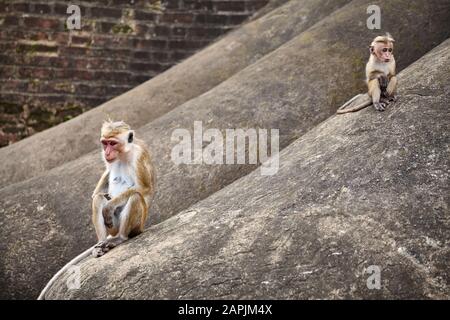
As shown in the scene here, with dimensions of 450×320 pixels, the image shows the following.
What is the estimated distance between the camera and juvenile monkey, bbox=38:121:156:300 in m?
4.73

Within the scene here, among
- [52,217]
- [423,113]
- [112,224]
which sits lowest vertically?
[52,217]

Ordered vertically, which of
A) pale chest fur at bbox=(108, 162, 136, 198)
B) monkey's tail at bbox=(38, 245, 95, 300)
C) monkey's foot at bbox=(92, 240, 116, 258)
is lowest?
monkey's tail at bbox=(38, 245, 95, 300)

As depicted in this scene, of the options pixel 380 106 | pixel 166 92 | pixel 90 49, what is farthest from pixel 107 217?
pixel 90 49

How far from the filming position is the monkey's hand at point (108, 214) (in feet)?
15.6

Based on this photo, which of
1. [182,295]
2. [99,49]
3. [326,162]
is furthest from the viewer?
[99,49]

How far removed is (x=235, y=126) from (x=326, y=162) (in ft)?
5.81

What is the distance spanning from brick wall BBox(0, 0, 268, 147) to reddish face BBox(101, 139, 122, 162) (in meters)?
5.26

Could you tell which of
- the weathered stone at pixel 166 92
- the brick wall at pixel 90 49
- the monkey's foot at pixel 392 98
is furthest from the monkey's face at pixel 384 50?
the brick wall at pixel 90 49

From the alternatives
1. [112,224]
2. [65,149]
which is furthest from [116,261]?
[65,149]

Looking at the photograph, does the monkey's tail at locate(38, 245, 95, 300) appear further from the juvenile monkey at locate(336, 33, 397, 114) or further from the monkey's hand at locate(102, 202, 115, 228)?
the juvenile monkey at locate(336, 33, 397, 114)

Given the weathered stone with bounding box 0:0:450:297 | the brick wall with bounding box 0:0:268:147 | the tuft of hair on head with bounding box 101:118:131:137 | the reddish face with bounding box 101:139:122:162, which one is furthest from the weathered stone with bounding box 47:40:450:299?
the brick wall with bounding box 0:0:268:147

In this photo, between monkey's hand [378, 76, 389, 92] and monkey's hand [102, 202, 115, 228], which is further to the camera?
monkey's hand [378, 76, 389, 92]

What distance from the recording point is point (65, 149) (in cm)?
774

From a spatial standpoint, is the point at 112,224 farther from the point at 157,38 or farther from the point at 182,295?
the point at 157,38
